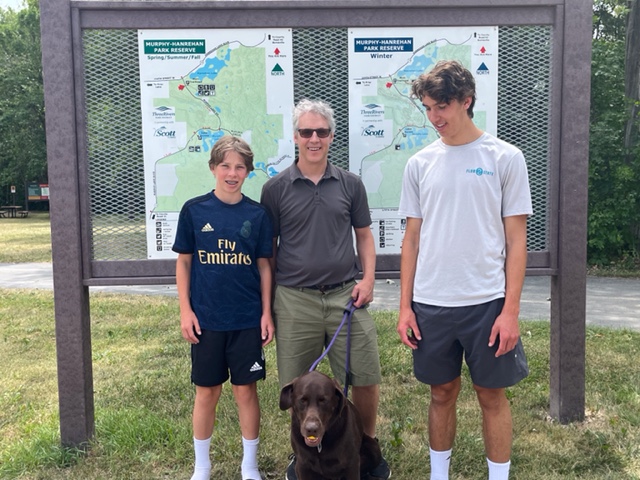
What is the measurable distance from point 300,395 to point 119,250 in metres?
1.68

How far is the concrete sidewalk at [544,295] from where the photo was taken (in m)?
7.49

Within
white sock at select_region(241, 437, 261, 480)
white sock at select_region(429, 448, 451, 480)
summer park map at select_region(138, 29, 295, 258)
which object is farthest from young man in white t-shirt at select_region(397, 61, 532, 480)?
summer park map at select_region(138, 29, 295, 258)

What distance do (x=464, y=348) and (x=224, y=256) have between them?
4.26ft

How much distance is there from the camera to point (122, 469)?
3.48 metres

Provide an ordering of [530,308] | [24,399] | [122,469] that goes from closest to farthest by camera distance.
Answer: [122,469]
[24,399]
[530,308]

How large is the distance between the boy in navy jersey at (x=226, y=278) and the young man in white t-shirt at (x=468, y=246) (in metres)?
0.82

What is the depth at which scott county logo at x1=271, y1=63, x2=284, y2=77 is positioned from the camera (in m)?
3.70

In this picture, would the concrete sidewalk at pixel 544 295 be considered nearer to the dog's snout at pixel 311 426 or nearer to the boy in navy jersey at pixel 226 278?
the boy in navy jersey at pixel 226 278

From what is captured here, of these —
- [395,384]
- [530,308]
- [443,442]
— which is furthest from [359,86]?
[530,308]

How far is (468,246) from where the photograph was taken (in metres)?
2.75

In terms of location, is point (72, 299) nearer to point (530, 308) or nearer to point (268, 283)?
point (268, 283)

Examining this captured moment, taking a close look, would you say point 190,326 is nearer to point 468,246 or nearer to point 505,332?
point 468,246

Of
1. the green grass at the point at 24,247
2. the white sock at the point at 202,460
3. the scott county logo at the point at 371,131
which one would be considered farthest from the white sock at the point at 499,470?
the green grass at the point at 24,247

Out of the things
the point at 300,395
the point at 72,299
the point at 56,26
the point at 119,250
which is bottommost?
the point at 300,395
